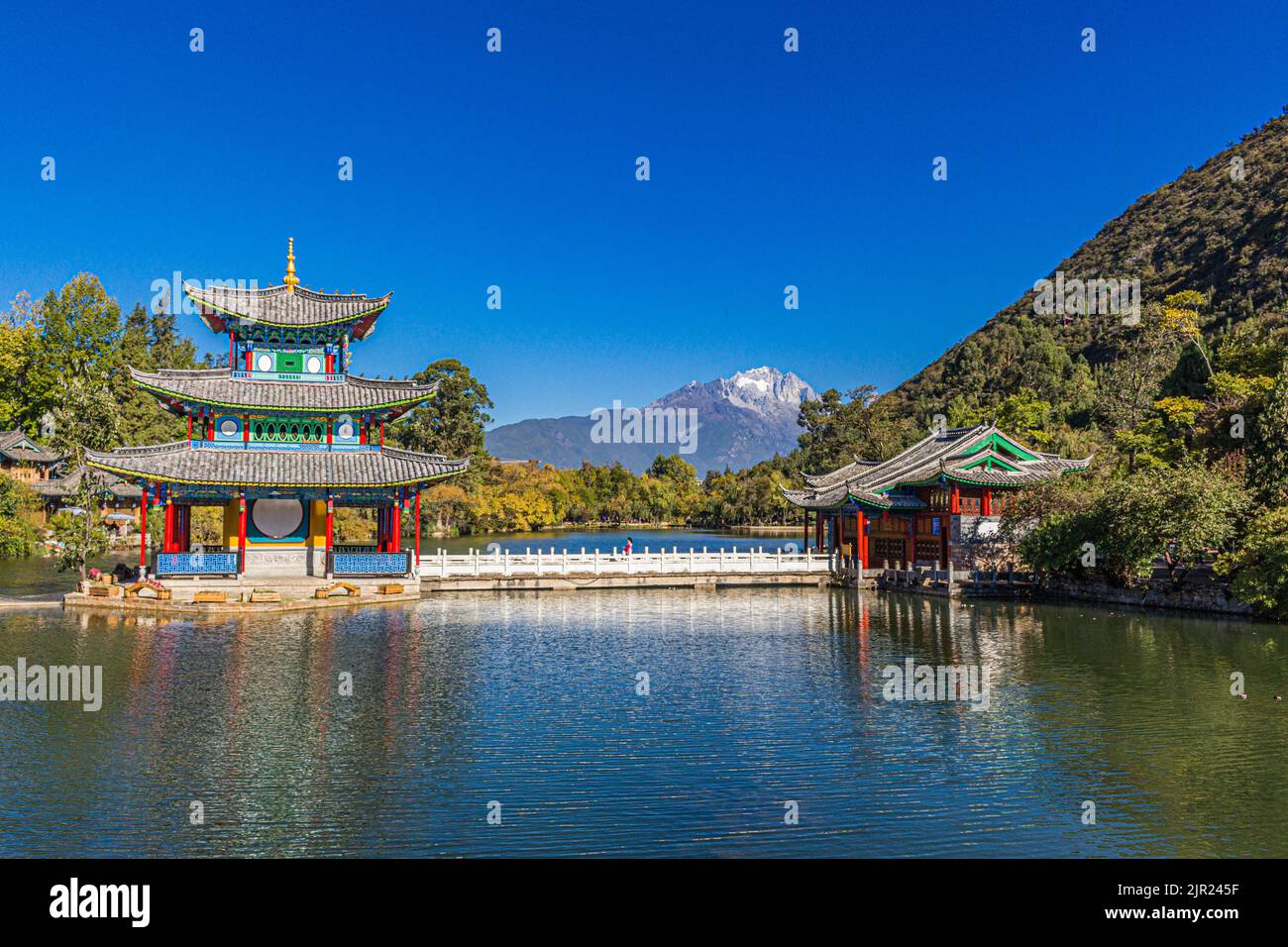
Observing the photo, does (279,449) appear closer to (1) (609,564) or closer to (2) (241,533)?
(2) (241,533)

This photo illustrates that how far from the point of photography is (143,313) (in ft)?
278

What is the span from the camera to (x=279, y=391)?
111 ft

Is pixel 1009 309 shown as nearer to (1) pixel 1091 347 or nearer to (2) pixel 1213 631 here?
(1) pixel 1091 347

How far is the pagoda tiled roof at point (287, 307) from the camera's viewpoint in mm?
33344

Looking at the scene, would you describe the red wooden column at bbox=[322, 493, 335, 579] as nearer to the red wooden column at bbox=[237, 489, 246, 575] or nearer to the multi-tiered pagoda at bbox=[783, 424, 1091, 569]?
the red wooden column at bbox=[237, 489, 246, 575]

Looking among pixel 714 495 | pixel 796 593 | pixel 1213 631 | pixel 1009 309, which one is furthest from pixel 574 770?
pixel 1009 309

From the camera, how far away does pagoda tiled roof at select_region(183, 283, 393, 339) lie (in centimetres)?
3334

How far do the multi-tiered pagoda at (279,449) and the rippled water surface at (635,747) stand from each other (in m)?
8.31

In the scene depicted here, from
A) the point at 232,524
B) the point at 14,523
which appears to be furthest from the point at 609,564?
the point at 14,523

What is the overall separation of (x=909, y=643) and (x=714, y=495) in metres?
84.1

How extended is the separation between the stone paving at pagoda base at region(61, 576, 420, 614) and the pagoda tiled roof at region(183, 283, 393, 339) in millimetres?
9394

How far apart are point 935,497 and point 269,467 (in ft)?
85.8

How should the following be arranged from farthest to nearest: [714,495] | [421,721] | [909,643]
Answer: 1. [714,495]
2. [909,643]
3. [421,721]

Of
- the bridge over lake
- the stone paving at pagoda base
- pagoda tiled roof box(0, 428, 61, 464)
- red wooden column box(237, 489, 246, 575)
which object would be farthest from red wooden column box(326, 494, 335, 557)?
pagoda tiled roof box(0, 428, 61, 464)
